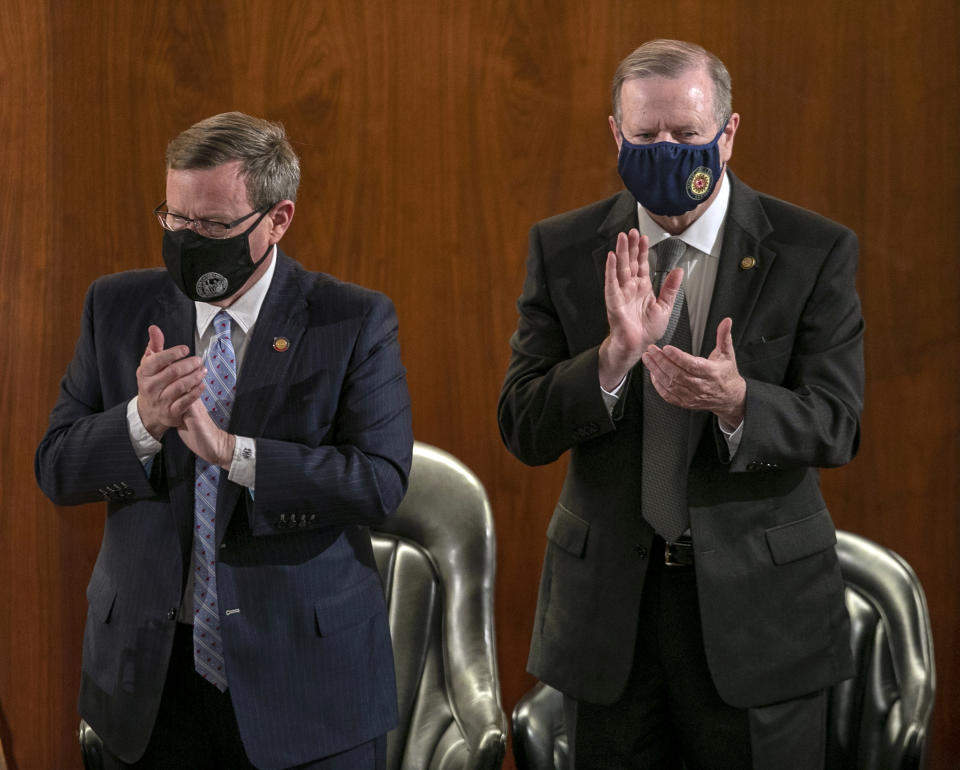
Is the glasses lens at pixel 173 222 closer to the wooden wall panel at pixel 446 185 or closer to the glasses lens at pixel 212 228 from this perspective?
the glasses lens at pixel 212 228

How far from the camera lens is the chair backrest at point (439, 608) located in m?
2.45

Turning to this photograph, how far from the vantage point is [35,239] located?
3.21 metres

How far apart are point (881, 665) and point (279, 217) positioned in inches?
58.6

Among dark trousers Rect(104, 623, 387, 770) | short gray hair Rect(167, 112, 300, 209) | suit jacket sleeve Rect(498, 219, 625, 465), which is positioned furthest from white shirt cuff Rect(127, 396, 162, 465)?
suit jacket sleeve Rect(498, 219, 625, 465)

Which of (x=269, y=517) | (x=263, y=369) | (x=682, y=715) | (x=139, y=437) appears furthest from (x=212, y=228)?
(x=682, y=715)

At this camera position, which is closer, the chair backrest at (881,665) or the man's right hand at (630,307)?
the man's right hand at (630,307)

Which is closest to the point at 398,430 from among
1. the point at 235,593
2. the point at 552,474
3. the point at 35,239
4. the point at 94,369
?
A: the point at 235,593

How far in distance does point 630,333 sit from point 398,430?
0.42 m

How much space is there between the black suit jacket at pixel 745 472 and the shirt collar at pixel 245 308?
0.46 metres

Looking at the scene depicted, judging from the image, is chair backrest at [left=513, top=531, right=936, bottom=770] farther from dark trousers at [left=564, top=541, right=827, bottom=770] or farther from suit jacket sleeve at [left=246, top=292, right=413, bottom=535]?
suit jacket sleeve at [left=246, top=292, right=413, bottom=535]

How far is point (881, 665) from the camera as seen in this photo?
2.41 m

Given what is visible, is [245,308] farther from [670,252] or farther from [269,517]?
[670,252]

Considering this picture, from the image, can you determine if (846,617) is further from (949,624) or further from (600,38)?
(600,38)

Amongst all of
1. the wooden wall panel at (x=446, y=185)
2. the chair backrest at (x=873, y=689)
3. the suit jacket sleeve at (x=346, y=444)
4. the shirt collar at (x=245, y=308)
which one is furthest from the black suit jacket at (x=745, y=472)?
the wooden wall panel at (x=446, y=185)
